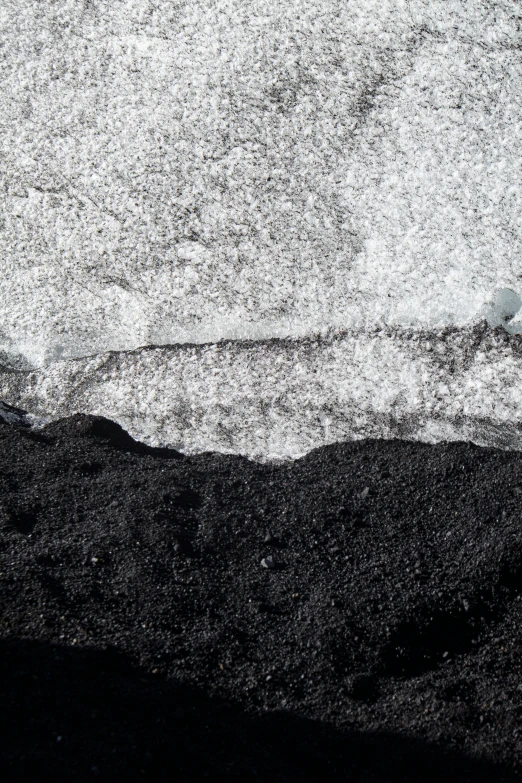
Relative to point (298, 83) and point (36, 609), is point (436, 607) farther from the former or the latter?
point (298, 83)

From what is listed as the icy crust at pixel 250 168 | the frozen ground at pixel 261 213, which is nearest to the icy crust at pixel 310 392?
the frozen ground at pixel 261 213

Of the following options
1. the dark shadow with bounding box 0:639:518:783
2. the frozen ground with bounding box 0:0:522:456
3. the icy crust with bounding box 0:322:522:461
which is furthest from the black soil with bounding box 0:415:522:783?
the frozen ground with bounding box 0:0:522:456

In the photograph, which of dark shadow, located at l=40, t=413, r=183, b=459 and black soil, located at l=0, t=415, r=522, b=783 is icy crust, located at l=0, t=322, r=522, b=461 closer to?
dark shadow, located at l=40, t=413, r=183, b=459

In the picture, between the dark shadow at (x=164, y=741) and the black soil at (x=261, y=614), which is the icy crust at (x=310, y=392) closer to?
the black soil at (x=261, y=614)

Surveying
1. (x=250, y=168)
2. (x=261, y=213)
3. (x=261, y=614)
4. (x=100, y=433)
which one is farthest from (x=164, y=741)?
(x=250, y=168)

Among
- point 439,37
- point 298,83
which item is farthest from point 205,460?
point 439,37
